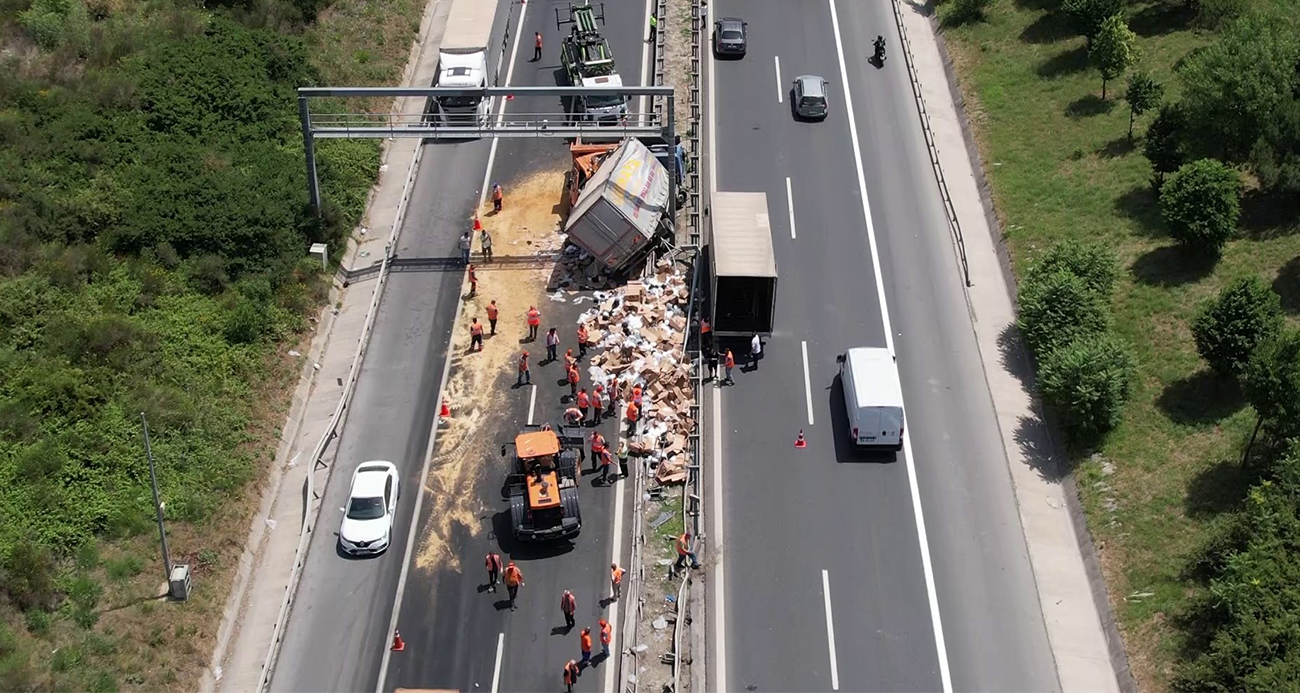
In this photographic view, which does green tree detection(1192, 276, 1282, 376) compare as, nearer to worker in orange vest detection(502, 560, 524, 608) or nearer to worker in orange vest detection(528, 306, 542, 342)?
worker in orange vest detection(528, 306, 542, 342)

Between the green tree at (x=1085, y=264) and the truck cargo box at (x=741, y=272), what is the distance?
32.4 ft

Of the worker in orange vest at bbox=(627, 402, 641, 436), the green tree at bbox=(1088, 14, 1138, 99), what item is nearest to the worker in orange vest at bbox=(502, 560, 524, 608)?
the worker in orange vest at bbox=(627, 402, 641, 436)

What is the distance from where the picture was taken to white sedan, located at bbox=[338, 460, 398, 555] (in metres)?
40.8

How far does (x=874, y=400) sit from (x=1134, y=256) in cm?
1458

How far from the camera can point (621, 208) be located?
48.8 meters

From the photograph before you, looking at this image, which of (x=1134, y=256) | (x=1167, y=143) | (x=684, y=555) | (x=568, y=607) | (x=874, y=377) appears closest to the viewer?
(x=568, y=607)

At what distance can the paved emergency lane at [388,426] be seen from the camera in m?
38.3

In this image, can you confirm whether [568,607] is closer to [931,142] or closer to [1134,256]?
[1134,256]

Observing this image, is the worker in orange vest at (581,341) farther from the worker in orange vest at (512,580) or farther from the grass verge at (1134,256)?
the grass verge at (1134,256)

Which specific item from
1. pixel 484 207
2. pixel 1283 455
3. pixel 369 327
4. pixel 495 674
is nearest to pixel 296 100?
pixel 484 207

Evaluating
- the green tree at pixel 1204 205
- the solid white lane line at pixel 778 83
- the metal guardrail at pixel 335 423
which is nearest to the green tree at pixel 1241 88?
the green tree at pixel 1204 205

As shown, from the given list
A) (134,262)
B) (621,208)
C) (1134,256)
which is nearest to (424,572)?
(621,208)

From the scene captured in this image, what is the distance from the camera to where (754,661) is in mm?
37500

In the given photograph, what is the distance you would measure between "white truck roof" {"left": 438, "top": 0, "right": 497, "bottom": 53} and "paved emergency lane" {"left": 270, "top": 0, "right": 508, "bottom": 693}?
16.1ft
